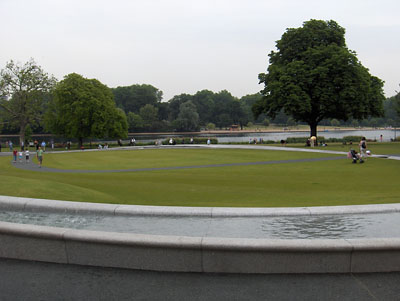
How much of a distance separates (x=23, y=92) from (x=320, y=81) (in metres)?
52.1

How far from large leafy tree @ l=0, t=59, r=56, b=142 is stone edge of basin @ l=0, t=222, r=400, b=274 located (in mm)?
70580

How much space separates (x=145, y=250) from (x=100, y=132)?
6522 centimetres

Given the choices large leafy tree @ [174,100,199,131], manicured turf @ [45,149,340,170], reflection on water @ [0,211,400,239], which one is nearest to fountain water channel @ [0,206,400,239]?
reflection on water @ [0,211,400,239]

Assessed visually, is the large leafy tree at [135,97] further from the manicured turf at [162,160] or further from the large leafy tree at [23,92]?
the manicured turf at [162,160]

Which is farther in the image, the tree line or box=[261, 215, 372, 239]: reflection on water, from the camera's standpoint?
the tree line

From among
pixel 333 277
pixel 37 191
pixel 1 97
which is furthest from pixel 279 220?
pixel 1 97

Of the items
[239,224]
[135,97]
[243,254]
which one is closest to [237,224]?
[239,224]

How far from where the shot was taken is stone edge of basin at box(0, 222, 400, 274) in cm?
509

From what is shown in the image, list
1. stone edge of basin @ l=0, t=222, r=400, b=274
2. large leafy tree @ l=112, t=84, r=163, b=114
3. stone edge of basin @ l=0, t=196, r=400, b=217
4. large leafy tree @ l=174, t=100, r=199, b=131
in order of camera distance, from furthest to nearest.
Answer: large leafy tree @ l=112, t=84, r=163, b=114, large leafy tree @ l=174, t=100, r=199, b=131, stone edge of basin @ l=0, t=196, r=400, b=217, stone edge of basin @ l=0, t=222, r=400, b=274

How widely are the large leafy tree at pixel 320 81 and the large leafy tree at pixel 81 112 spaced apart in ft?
101

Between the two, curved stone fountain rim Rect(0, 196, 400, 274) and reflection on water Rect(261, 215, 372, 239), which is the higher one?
curved stone fountain rim Rect(0, 196, 400, 274)

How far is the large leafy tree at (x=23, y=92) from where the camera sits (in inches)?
2675

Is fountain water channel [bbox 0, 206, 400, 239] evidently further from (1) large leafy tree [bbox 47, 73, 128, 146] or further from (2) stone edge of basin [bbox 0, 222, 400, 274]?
(1) large leafy tree [bbox 47, 73, 128, 146]

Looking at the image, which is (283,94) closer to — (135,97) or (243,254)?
(243,254)
